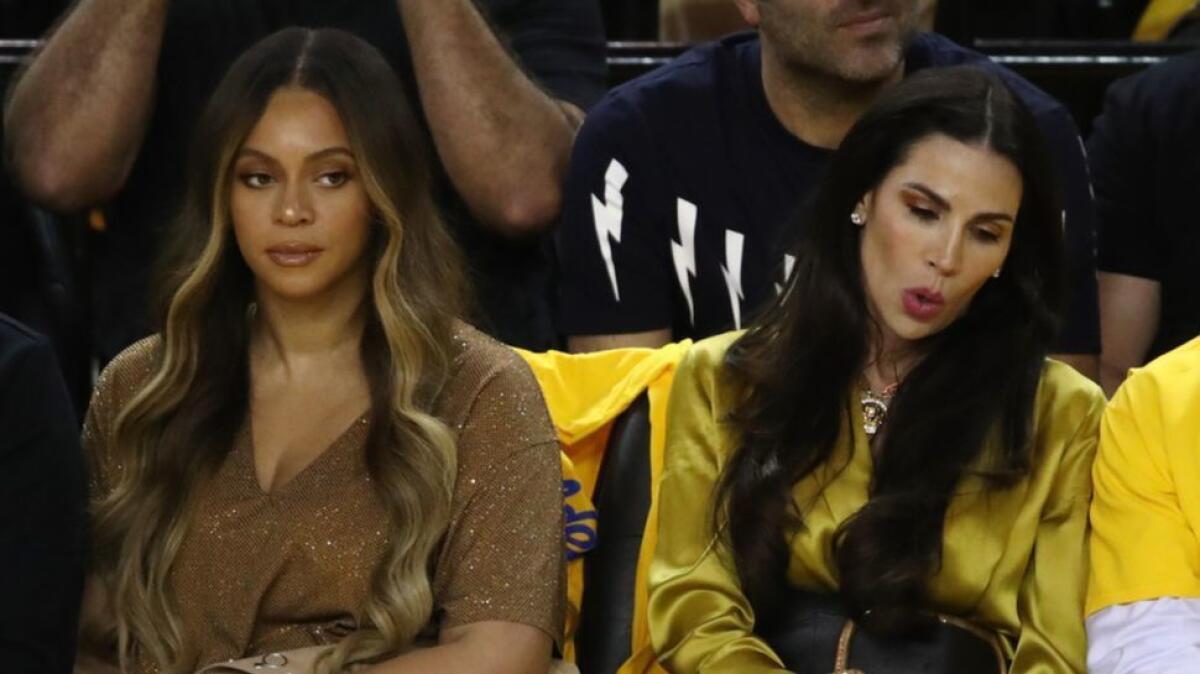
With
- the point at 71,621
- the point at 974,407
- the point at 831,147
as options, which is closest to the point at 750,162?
the point at 831,147

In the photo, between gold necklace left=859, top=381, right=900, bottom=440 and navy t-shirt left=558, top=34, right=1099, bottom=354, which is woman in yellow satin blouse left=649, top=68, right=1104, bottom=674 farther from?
navy t-shirt left=558, top=34, right=1099, bottom=354

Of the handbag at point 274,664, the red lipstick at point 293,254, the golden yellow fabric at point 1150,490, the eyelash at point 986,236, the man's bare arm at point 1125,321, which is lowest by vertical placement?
the man's bare arm at point 1125,321

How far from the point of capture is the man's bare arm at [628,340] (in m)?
4.13

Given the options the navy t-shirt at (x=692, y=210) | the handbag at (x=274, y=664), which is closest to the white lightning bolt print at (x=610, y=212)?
the navy t-shirt at (x=692, y=210)

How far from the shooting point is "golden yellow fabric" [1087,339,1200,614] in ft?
10.4

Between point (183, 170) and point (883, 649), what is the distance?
166cm

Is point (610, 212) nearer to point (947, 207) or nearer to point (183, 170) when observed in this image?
point (183, 170)

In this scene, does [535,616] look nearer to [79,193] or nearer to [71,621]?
[71,621]

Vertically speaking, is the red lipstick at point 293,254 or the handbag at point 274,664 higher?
the red lipstick at point 293,254

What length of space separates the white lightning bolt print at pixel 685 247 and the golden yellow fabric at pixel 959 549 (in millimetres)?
732

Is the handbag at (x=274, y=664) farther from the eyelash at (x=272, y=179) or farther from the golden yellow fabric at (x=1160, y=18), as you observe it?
the golden yellow fabric at (x=1160, y=18)

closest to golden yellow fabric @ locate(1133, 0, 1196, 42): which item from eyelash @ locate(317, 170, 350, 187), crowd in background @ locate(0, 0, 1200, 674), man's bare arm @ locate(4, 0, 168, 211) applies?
crowd in background @ locate(0, 0, 1200, 674)

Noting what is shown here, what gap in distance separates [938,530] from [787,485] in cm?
22

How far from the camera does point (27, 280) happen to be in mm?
4383
